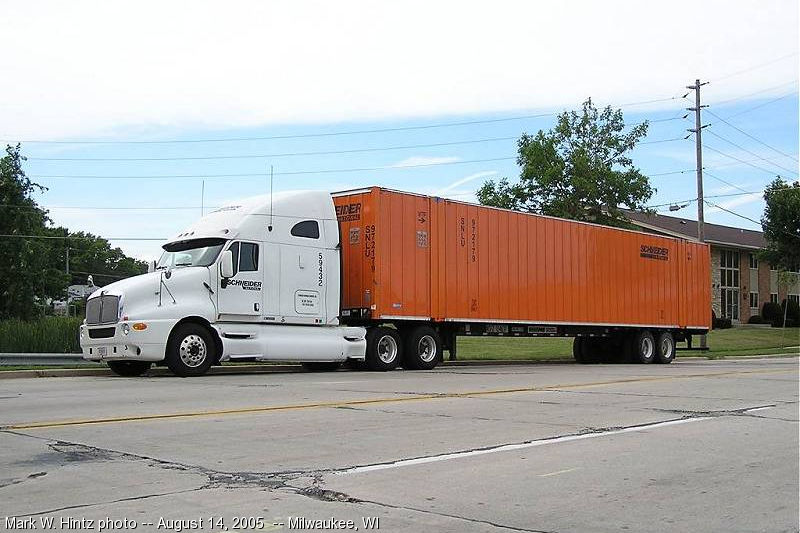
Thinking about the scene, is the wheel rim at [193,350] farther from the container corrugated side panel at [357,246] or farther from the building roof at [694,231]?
the building roof at [694,231]

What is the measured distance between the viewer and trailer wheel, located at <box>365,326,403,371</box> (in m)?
21.0

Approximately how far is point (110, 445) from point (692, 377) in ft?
45.1

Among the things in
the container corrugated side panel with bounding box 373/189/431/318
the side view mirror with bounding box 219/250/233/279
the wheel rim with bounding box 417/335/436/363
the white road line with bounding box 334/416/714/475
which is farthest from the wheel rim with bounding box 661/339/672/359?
the white road line with bounding box 334/416/714/475

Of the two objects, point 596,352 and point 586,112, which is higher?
point 586,112

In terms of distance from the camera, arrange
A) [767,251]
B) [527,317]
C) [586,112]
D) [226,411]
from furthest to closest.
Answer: [767,251] < [586,112] < [527,317] < [226,411]

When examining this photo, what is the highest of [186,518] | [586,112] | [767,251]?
[586,112]

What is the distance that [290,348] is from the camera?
1941 centimetres

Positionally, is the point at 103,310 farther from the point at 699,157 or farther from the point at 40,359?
the point at 699,157

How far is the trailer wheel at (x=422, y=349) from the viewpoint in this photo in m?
21.8

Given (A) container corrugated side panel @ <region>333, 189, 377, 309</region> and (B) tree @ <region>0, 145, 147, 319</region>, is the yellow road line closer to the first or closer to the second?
(A) container corrugated side panel @ <region>333, 189, 377, 309</region>

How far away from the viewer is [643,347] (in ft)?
95.6

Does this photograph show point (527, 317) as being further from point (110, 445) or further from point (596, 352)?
point (110, 445)

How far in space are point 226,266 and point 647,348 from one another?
1631cm

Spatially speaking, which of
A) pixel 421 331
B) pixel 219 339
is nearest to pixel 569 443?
pixel 219 339
